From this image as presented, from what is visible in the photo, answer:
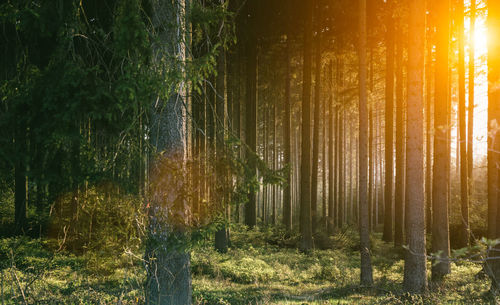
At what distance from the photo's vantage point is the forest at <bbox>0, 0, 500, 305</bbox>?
5301 mm

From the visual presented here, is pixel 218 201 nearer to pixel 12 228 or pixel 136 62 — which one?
pixel 136 62

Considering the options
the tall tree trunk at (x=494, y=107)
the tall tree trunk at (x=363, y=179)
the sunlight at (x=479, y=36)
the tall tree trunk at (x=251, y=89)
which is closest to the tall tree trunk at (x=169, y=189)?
the tall tree trunk at (x=363, y=179)

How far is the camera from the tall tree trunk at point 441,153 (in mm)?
11867

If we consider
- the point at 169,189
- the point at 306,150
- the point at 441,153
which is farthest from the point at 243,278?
the point at 441,153

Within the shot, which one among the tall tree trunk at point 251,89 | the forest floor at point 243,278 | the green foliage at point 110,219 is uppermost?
the tall tree trunk at point 251,89

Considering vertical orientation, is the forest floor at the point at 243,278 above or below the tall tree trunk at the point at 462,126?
below

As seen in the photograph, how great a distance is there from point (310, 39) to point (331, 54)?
5541mm

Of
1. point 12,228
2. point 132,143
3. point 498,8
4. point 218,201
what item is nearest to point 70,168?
point 132,143

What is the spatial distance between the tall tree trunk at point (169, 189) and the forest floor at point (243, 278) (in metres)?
0.45

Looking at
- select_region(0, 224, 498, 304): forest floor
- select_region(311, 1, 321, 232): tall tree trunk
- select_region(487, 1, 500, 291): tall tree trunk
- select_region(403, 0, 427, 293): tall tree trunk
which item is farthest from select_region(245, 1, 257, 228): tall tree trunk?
select_region(487, 1, 500, 291): tall tree trunk

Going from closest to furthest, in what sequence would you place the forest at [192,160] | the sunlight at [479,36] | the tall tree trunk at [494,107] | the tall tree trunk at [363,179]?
the forest at [192,160] → the tall tree trunk at [494,107] → the tall tree trunk at [363,179] → the sunlight at [479,36]

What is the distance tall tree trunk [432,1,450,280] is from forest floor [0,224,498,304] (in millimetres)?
1116

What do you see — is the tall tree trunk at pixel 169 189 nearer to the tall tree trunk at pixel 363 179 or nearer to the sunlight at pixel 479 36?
the tall tree trunk at pixel 363 179

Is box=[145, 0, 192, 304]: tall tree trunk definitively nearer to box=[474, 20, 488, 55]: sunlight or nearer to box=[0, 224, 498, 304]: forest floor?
box=[0, 224, 498, 304]: forest floor
